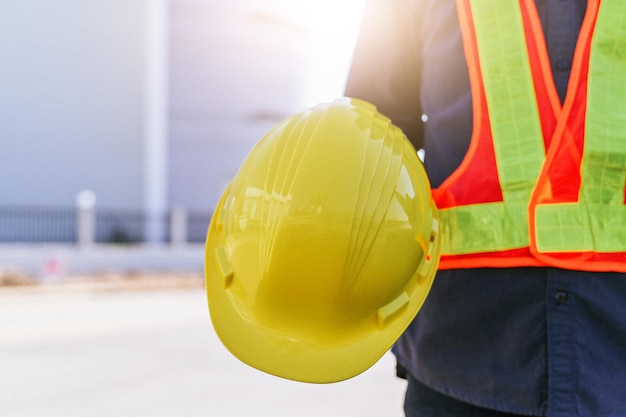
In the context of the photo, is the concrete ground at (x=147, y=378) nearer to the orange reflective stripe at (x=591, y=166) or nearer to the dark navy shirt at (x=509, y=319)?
the dark navy shirt at (x=509, y=319)

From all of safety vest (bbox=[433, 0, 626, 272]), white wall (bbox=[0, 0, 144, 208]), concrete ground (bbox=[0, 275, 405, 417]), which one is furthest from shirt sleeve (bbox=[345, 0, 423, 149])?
white wall (bbox=[0, 0, 144, 208])

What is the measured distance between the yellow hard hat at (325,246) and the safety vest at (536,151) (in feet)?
0.30

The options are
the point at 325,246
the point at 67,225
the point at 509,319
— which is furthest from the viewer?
the point at 67,225

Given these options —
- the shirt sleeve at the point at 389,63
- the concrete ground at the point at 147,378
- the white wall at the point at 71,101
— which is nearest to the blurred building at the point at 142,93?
the white wall at the point at 71,101

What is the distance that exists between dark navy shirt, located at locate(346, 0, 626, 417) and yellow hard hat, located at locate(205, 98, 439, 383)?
0.13 metres

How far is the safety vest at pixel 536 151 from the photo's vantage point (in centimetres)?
99

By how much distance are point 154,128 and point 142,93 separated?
1.02 m

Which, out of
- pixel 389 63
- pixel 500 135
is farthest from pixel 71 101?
pixel 500 135

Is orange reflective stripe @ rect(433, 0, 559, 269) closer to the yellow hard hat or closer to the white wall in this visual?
the yellow hard hat

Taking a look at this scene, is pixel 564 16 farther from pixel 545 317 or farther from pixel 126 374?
pixel 126 374

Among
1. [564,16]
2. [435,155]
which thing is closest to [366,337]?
[435,155]

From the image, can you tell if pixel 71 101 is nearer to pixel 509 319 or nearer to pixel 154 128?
pixel 154 128

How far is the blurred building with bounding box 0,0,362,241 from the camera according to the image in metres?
15.4

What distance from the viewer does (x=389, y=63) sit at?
4.57 ft
